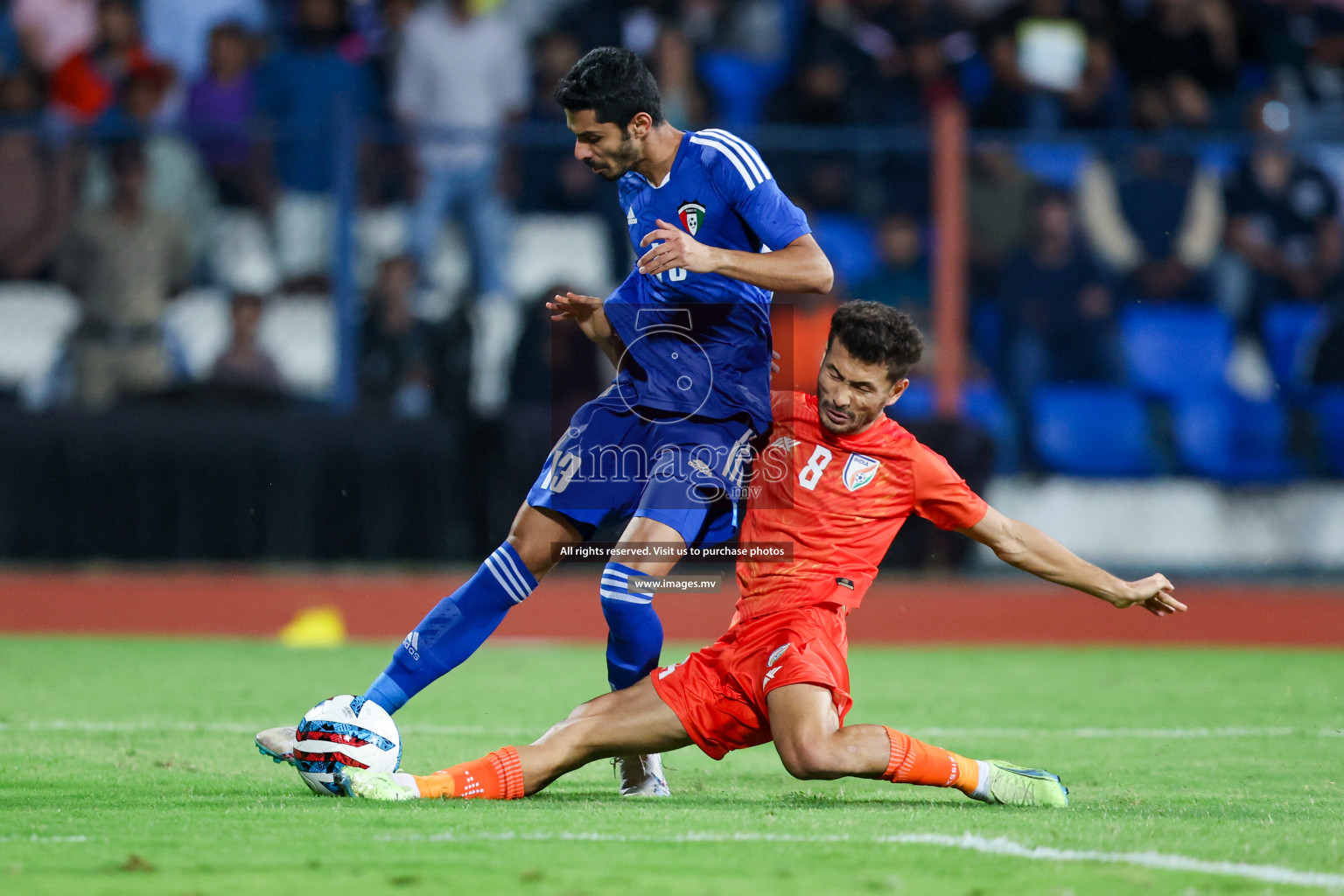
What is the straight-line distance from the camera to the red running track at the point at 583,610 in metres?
9.52

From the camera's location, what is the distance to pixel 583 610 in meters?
9.75

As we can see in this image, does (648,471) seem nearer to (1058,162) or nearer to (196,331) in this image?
(196,331)

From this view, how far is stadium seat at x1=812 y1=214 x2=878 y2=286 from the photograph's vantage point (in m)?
10.2

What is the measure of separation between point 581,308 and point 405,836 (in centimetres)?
191

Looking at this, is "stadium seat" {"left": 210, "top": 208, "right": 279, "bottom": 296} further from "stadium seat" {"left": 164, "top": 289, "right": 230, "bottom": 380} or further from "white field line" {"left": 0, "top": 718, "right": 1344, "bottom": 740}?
"white field line" {"left": 0, "top": 718, "right": 1344, "bottom": 740}

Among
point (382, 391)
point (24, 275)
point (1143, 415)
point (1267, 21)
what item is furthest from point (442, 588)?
point (1267, 21)

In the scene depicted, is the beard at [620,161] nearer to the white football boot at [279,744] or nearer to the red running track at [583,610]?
the white football boot at [279,744]

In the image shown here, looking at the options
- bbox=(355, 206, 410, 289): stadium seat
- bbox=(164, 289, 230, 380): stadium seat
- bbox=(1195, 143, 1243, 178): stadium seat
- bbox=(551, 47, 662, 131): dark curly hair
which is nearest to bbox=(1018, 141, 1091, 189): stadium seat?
bbox=(1195, 143, 1243, 178): stadium seat

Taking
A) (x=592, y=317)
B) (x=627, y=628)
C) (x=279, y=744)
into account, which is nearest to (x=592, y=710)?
(x=627, y=628)

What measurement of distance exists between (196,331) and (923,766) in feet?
23.4

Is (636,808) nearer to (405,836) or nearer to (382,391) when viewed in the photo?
(405,836)

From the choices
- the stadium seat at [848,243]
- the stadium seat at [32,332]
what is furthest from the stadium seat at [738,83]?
the stadium seat at [32,332]

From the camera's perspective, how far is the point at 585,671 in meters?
7.98

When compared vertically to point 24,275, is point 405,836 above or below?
below
